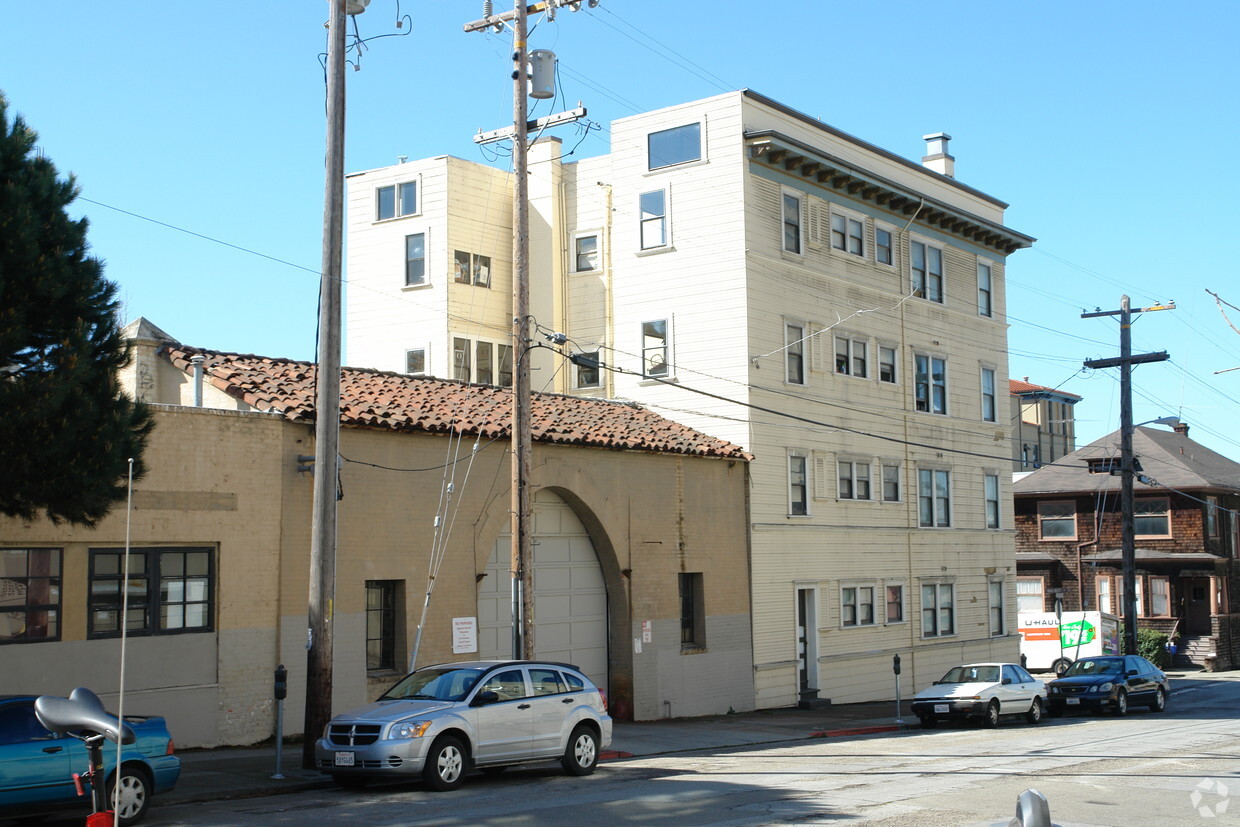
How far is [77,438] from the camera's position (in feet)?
44.3

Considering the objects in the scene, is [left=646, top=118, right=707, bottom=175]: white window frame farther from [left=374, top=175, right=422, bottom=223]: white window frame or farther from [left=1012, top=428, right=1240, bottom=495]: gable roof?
[left=1012, top=428, right=1240, bottom=495]: gable roof

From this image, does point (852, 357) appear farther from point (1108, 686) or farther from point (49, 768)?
point (49, 768)

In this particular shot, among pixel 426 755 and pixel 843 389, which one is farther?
pixel 843 389

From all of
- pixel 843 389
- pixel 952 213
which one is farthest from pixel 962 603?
pixel 952 213

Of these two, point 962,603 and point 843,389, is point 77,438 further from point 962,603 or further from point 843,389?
point 962,603

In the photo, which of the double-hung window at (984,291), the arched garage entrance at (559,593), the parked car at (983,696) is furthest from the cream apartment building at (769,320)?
Answer: the arched garage entrance at (559,593)

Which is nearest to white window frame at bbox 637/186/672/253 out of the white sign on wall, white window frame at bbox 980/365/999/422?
the white sign on wall

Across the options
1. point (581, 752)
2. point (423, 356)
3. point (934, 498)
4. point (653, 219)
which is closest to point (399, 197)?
point (423, 356)

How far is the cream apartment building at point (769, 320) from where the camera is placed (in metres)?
29.4

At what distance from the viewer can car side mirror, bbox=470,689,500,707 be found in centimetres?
1533

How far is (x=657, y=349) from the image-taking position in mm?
30422

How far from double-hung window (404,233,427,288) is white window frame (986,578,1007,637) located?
1898 centimetres

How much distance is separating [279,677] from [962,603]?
982 inches

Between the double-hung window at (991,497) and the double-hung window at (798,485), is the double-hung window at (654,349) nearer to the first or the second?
the double-hung window at (798,485)
